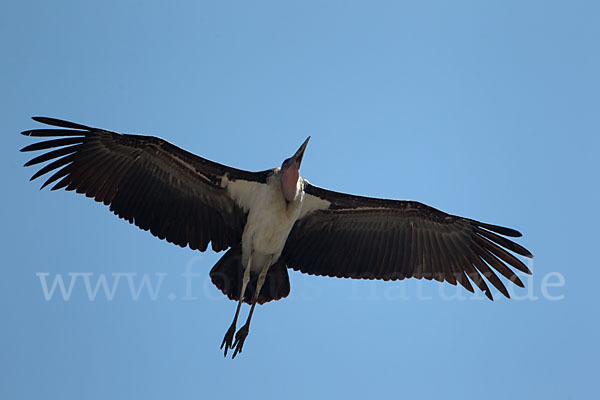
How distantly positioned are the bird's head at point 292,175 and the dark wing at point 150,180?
1.61 ft

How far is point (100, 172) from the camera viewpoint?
533 inches

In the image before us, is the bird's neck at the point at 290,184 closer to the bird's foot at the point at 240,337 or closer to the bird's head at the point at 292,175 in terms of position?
the bird's head at the point at 292,175

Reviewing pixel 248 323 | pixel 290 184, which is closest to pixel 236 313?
pixel 248 323

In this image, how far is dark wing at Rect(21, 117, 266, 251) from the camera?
13.5m

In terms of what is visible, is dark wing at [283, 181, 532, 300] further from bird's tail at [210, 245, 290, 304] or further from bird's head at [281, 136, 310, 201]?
bird's head at [281, 136, 310, 201]

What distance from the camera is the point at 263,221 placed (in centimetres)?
1360

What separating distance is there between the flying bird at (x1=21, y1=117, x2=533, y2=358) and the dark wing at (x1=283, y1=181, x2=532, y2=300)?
15 mm

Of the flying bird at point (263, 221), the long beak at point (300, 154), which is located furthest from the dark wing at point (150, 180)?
the long beak at point (300, 154)

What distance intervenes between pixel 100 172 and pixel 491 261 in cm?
571

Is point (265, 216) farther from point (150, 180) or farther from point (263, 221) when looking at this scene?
point (150, 180)

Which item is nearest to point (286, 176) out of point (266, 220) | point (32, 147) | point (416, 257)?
point (266, 220)

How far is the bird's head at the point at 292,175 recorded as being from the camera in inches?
522

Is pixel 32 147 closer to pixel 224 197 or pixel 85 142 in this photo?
pixel 85 142

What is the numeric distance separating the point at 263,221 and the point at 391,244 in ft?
6.73
